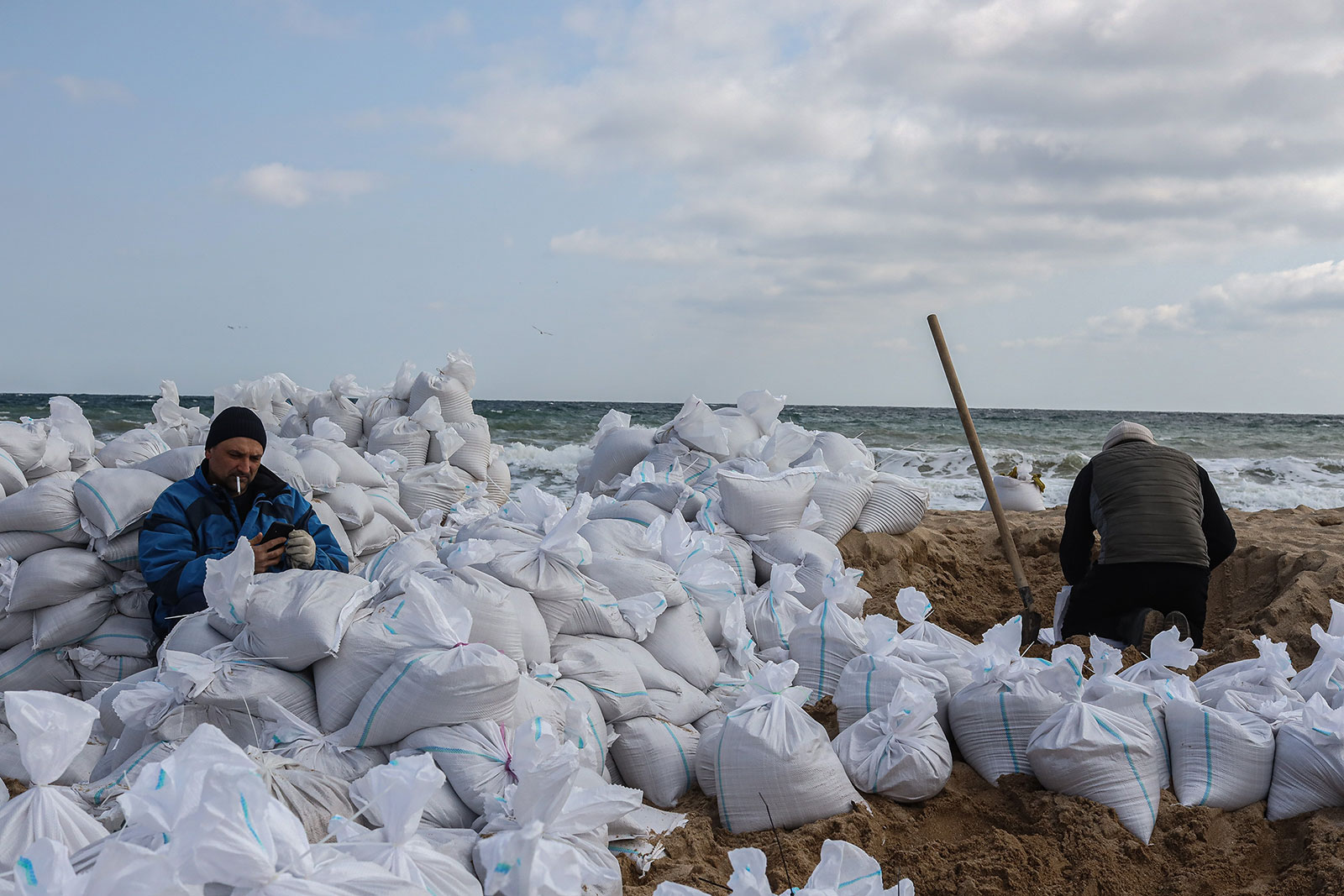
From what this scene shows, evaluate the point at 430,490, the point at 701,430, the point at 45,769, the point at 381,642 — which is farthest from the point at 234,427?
the point at 430,490

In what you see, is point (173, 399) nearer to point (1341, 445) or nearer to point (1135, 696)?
point (1135, 696)

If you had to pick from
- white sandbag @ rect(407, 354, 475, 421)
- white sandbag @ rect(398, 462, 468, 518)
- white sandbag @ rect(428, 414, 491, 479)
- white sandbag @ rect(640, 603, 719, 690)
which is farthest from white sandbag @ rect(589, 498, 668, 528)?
white sandbag @ rect(407, 354, 475, 421)

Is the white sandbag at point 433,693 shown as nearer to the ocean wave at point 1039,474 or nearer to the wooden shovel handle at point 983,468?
the wooden shovel handle at point 983,468

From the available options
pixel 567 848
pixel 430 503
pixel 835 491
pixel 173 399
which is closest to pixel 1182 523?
pixel 835 491

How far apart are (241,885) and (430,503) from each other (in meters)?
5.00

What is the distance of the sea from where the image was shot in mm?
11023

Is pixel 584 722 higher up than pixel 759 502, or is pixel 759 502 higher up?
pixel 759 502

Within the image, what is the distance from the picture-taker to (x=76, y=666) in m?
2.97

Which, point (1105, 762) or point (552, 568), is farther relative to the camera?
point (552, 568)

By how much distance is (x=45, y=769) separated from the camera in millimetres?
1495

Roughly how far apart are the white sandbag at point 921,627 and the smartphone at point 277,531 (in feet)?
6.28

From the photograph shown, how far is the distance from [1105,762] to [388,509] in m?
3.17

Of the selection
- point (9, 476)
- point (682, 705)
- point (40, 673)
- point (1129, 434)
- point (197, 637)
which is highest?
point (1129, 434)

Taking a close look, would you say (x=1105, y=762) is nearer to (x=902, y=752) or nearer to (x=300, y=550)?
(x=902, y=752)
